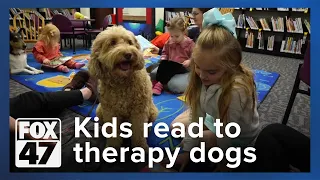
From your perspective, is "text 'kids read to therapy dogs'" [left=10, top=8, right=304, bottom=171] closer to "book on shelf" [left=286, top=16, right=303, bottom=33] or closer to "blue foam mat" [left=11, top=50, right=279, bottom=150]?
"blue foam mat" [left=11, top=50, right=279, bottom=150]

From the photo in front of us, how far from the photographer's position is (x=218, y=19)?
2.30 ft

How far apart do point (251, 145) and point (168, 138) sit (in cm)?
23

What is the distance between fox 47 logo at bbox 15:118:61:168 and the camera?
740mm

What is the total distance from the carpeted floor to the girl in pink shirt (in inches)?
13.5

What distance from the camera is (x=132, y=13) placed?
750 mm

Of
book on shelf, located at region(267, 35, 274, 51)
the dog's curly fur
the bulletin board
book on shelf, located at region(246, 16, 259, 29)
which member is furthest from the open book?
book on shelf, located at region(267, 35, 274, 51)

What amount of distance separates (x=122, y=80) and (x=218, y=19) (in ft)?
1.31

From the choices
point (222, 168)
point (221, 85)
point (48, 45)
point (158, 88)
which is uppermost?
point (48, 45)

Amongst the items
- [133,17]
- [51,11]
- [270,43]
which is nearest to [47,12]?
[51,11]

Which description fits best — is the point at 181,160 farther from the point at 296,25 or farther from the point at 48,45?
the point at 296,25

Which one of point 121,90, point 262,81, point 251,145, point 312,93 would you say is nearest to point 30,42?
point 121,90

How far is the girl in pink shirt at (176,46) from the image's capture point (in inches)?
50.8
